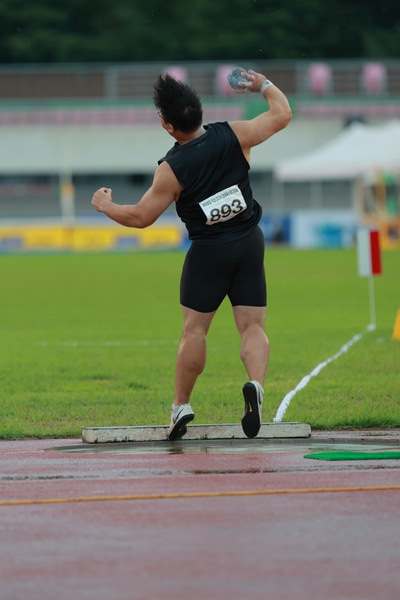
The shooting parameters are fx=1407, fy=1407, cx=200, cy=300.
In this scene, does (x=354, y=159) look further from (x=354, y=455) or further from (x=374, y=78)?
(x=354, y=455)

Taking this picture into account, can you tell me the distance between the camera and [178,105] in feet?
25.8

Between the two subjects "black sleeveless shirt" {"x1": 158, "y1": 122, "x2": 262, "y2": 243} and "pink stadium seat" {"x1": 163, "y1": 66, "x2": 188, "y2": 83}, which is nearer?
"black sleeveless shirt" {"x1": 158, "y1": 122, "x2": 262, "y2": 243}

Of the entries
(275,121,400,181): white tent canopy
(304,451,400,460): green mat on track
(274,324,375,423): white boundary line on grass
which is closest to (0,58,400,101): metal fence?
(275,121,400,181): white tent canopy

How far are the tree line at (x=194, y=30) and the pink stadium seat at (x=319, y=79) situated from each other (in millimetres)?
9605

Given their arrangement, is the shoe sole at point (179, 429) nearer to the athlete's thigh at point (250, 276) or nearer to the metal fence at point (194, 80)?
the athlete's thigh at point (250, 276)

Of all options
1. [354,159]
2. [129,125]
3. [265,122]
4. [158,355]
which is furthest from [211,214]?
[129,125]

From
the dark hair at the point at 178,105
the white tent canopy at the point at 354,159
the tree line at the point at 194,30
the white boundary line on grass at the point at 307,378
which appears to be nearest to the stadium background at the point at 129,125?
the tree line at the point at 194,30

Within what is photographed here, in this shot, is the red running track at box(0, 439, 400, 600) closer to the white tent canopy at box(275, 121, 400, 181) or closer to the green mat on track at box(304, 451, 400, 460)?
the green mat on track at box(304, 451, 400, 460)

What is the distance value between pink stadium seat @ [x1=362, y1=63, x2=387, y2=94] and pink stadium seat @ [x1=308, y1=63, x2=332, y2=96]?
1821mm

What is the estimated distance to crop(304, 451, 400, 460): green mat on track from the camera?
731cm

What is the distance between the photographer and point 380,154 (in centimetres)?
4494

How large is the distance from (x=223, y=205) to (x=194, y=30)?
72.8m

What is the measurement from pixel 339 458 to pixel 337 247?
142 feet

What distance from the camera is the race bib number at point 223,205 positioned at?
25.9 ft
